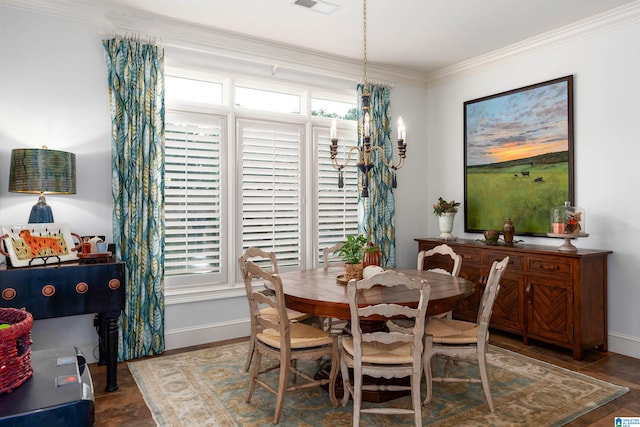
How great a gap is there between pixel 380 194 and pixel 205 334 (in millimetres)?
2554

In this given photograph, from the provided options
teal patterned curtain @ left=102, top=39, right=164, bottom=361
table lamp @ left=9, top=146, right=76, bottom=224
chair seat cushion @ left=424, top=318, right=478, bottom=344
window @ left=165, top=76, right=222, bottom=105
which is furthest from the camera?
window @ left=165, top=76, right=222, bottom=105

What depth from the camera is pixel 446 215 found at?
506cm

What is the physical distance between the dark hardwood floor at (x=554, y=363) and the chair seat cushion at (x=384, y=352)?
1.12m

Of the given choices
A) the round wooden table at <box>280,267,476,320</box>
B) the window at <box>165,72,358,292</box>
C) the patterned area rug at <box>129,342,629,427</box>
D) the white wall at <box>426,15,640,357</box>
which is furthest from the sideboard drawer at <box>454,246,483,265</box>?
the round wooden table at <box>280,267,476,320</box>

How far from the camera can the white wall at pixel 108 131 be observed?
11.1 feet

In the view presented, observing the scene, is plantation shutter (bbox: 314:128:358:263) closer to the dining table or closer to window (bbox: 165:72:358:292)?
window (bbox: 165:72:358:292)

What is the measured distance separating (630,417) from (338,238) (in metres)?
3.11

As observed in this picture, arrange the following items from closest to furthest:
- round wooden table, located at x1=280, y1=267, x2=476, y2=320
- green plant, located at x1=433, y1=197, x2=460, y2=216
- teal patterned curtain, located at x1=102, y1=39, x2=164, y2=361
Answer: round wooden table, located at x1=280, y1=267, x2=476, y2=320, teal patterned curtain, located at x1=102, y1=39, x2=164, y2=361, green plant, located at x1=433, y1=197, x2=460, y2=216

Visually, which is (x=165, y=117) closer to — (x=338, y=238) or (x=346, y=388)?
(x=338, y=238)

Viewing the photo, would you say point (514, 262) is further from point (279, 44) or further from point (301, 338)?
point (279, 44)

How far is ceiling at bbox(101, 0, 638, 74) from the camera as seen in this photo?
11.9 ft

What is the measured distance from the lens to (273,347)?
272cm

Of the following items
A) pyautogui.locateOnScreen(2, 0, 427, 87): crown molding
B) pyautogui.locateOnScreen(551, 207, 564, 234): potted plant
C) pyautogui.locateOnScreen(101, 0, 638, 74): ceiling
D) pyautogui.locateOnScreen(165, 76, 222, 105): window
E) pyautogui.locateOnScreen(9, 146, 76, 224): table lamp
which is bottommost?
pyautogui.locateOnScreen(551, 207, 564, 234): potted plant

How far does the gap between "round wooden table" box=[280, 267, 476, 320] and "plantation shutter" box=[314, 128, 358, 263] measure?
70.3 inches
